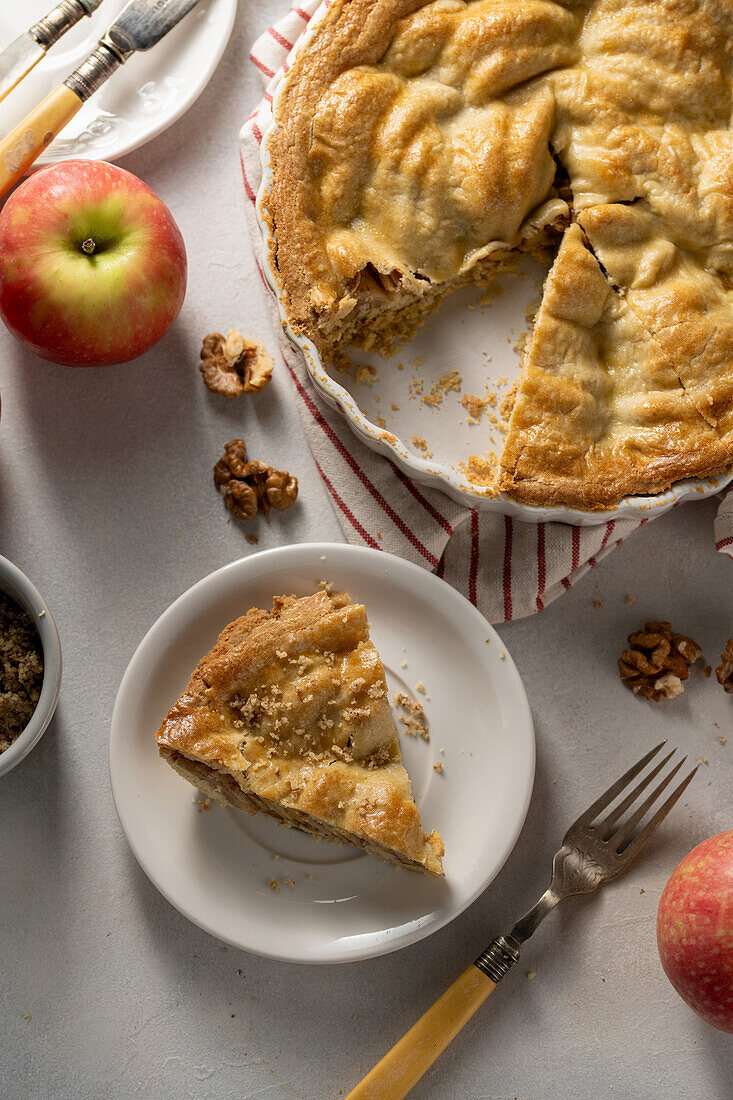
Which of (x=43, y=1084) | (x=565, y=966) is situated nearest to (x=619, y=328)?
(x=565, y=966)

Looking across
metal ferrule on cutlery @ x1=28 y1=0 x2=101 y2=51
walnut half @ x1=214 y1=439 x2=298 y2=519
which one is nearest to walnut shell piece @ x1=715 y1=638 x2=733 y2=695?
walnut half @ x1=214 y1=439 x2=298 y2=519

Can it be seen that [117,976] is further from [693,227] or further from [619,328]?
[693,227]

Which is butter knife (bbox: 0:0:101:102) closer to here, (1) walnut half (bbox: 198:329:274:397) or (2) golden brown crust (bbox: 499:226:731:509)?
(1) walnut half (bbox: 198:329:274:397)

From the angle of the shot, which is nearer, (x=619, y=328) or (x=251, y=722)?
(x=251, y=722)

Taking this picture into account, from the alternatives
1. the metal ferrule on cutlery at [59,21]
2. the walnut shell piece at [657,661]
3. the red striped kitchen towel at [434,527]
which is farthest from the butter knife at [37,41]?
the walnut shell piece at [657,661]

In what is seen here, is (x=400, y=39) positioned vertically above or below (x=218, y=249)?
above

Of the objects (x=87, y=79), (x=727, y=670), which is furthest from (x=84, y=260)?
(x=727, y=670)

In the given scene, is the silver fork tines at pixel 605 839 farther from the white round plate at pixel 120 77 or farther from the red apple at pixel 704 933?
the white round plate at pixel 120 77
